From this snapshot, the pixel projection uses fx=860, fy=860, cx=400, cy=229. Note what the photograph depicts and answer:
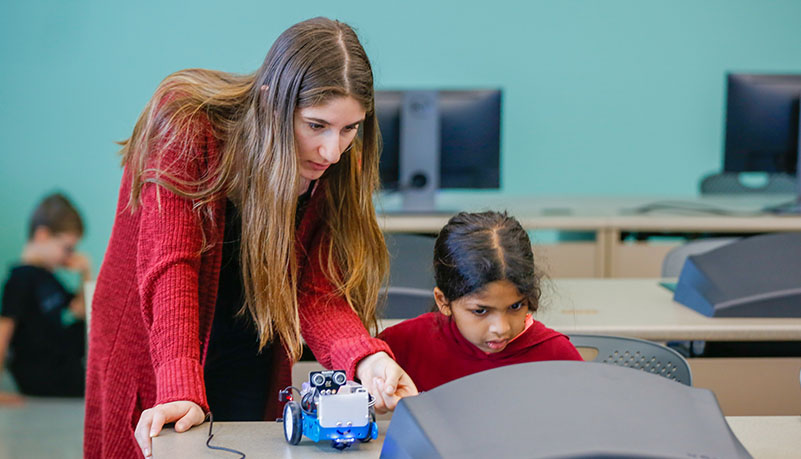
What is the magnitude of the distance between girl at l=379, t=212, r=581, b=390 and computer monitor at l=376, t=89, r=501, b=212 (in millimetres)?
1624

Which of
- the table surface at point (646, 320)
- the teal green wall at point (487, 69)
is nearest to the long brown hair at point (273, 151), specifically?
the table surface at point (646, 320)

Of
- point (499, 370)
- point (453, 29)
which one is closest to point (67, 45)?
point (453, 29)

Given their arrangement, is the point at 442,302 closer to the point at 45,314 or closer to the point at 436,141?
the point at 436,141

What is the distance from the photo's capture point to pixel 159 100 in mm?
1280

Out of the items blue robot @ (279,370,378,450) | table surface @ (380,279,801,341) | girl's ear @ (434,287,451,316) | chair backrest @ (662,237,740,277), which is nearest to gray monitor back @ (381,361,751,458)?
blue robot @ (279,370,378,450)

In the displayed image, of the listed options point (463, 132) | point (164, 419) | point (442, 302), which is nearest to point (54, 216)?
point (463, 132)

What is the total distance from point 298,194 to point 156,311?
281 mm

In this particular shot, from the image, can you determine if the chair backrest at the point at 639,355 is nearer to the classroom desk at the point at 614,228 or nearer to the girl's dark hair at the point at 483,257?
the girl's dark hair at the point at 483,257

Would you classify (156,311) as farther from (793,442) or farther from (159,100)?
(793,442)

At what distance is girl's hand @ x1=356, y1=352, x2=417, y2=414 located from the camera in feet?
3.82

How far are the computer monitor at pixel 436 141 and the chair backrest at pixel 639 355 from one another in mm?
1609

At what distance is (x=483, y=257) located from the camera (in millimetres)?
1453

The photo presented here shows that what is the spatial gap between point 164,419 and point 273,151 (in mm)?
409

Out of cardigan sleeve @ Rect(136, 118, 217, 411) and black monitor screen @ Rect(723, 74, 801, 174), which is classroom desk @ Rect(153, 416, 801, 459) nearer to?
cardigan sleeve @ Rect(136, 118, 217, 411)
